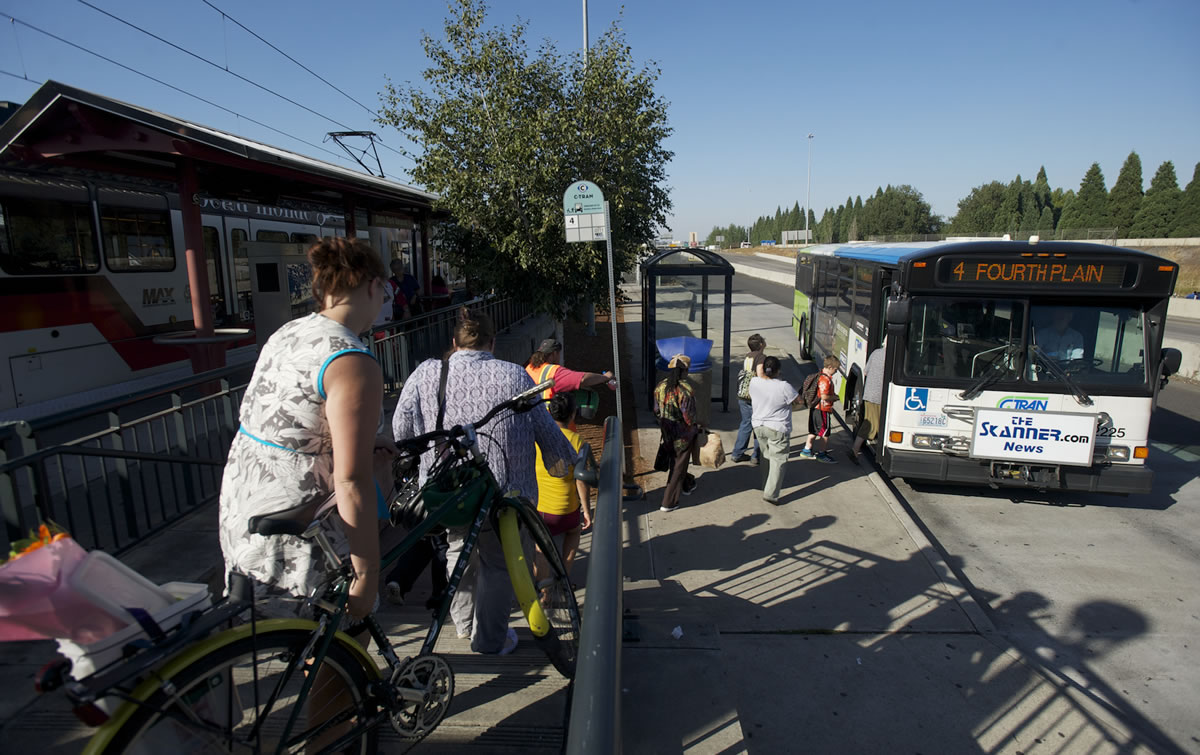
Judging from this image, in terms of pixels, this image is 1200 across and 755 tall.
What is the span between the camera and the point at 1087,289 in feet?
22.0

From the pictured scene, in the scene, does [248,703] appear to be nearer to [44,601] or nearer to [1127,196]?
[44,601]

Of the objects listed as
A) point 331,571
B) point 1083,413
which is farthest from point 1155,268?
point 331,571

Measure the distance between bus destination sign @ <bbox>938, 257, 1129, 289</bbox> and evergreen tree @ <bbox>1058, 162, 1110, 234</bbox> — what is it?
52.8 m

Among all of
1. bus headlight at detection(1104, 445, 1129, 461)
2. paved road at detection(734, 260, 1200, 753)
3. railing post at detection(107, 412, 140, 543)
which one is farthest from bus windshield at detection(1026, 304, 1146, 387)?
railing post at detection(107, 412, 140, 543)

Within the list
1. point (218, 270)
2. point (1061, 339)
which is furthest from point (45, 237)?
point (1061, 339)

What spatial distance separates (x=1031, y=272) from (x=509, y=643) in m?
6.45

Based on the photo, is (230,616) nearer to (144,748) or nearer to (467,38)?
(144,748)

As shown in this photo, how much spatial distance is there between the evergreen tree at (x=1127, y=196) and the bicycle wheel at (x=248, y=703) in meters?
60.7

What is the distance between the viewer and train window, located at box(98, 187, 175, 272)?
31.6 ft

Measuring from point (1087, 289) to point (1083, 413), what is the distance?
1235 mm

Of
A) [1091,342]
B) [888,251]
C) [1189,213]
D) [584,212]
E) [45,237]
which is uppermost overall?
[1189,213]

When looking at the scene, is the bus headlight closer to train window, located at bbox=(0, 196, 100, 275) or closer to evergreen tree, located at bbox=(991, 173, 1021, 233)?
train window, located at bbox=(0, 196, 100, 275)

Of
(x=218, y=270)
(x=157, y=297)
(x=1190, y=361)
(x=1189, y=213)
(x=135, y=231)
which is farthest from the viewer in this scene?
(x=1189, y=213)

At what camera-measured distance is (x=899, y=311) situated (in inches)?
275
